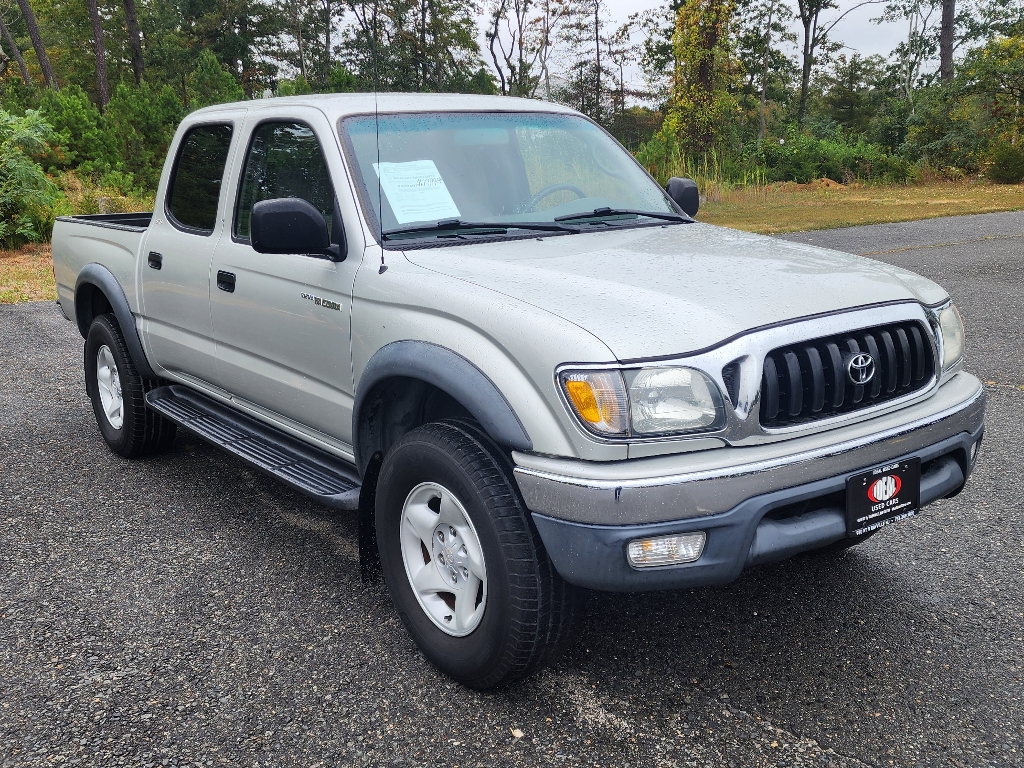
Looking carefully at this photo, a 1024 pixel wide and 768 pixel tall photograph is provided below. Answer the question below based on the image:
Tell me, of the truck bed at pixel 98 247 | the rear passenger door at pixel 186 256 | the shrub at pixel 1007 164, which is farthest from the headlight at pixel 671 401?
the shrub at pixel 1007 164

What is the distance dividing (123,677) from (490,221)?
6.59 feet

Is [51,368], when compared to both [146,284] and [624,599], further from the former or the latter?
[624,599]

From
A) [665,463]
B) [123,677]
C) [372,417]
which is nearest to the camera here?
[665,463]

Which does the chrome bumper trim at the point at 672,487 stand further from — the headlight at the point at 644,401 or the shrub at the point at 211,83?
the shrub at the point at 211,83

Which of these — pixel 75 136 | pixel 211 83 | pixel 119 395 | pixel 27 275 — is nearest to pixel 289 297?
pixel 119 395

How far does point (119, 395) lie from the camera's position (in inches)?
207

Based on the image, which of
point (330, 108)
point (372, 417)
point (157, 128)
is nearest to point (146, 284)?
point (330, 108)

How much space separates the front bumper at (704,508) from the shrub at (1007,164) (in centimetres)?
2630

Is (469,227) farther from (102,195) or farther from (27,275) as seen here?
(102,195)

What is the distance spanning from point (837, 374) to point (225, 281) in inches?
102

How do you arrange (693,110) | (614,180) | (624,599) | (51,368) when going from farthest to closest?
1. (693,110)
2. (51,368)
3. (614,180)
4. (624,599)

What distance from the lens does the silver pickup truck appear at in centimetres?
246

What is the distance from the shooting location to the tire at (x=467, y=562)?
2.61m

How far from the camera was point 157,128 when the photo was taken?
61.7ft
